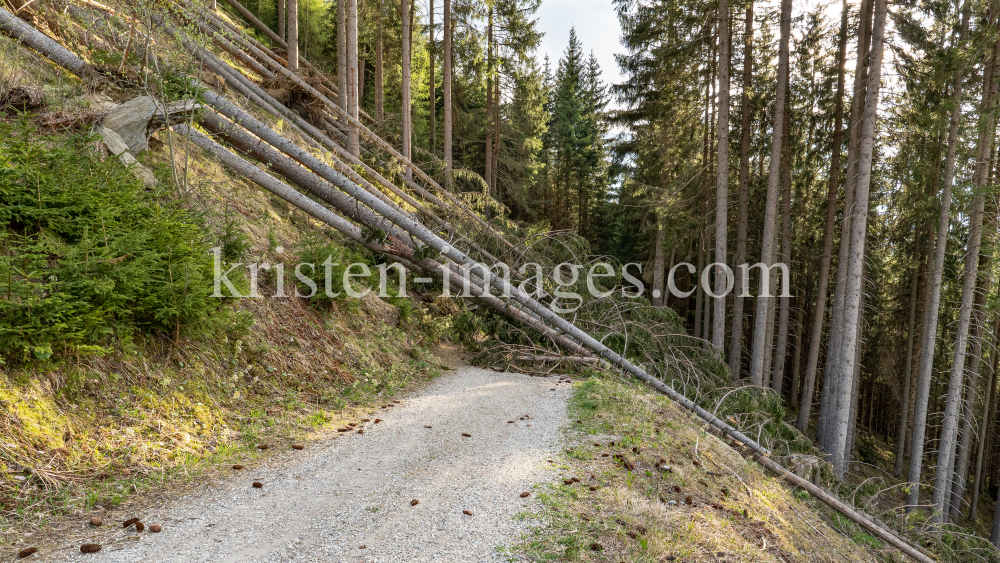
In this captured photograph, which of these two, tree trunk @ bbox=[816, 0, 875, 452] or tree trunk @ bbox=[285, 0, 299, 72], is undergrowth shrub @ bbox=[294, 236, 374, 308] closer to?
tree trunk @ bbox=[285, 0, 299, 72]

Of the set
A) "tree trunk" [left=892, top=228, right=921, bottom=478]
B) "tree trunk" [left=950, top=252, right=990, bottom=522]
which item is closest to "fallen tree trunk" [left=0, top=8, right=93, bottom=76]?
"tree trunk" [left=950, top=252, right=990, bottom=522]

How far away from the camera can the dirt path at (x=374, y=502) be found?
9.38ft

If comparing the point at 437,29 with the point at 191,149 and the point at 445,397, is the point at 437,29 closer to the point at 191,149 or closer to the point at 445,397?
the point at 191,149

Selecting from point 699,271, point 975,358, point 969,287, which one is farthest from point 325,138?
point 975,358

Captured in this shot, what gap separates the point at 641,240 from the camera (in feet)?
74.2

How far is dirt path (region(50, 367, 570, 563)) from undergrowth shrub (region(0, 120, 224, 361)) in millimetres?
1610

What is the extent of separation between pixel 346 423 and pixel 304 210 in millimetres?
4656

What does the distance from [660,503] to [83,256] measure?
207 inches

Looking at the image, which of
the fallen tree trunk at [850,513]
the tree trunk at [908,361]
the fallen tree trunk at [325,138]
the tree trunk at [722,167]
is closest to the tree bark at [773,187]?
the tree trunk at [722,167]

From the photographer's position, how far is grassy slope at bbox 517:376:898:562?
3.18 meters

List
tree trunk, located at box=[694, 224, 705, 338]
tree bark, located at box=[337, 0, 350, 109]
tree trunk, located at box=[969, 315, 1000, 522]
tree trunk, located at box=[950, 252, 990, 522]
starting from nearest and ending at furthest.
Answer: tree trunk, located at box=[950, 252, 990, 522] → tree bark, located at box=[337, 0, 350, 109] → tree trunk, located at box=[969, 315, 1000, 522] → tree trunk, located at box=[694, 224, 705, 338]

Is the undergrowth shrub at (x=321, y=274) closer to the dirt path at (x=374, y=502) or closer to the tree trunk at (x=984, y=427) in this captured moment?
the dirt path at (x=374, y=502)

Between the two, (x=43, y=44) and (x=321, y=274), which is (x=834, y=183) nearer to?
(x=321, y=274)

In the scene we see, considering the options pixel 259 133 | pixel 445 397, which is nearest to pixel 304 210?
pixel 259 133
